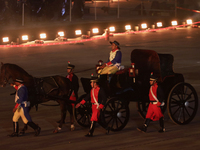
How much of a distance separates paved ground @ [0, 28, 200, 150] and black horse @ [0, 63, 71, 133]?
2.44ft

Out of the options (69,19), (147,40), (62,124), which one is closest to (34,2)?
(69,19)

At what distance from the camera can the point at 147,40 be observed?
93.6ft

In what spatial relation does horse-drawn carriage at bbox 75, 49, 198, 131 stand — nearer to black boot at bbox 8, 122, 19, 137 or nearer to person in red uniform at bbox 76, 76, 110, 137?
person in red uniform at bbox 76, 76, 110, 137

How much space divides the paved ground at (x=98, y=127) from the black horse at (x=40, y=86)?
29.3 inches

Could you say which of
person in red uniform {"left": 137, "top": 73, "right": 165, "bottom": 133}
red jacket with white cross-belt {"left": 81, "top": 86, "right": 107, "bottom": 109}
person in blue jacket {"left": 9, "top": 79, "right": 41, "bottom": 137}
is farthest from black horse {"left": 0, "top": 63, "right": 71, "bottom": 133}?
person in red uniform {"left": 137, "top": 73, "right": 165, "bottom": 133}

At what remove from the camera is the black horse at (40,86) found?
908 cm

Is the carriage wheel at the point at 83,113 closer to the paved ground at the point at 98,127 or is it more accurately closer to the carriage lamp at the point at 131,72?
the paved ground at the point at 98,127

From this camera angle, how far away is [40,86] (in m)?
9.38

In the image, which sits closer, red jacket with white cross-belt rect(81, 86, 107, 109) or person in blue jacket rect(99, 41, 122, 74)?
red jacket with white cross-belt rect(81, 86, 107, 109)

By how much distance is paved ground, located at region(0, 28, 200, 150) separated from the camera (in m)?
8.79

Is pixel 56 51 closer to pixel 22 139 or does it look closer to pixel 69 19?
pixel 69 19

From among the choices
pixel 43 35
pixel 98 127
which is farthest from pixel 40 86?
pixel 43 35

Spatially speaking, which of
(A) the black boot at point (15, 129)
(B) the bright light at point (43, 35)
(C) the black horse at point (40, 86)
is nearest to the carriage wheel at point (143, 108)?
(C) the black horse at point (40, 86)

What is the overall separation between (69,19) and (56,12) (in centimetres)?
321
